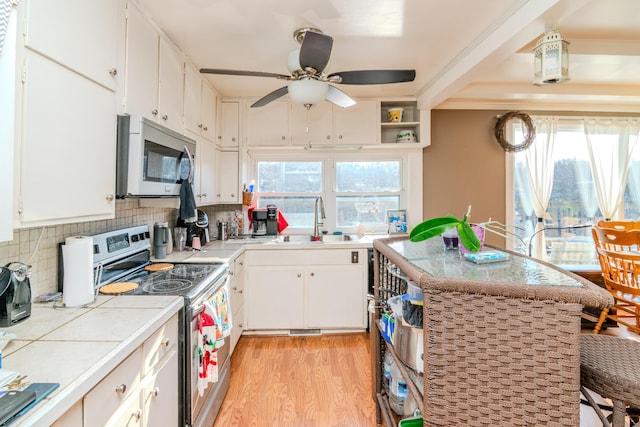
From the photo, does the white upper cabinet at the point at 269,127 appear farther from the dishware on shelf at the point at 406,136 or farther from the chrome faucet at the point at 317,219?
the dishware on shelf at the point at 406,136

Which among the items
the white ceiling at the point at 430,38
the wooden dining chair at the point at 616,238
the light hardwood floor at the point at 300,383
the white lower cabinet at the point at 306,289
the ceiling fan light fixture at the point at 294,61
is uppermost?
the white ceiling at the point at 430,38

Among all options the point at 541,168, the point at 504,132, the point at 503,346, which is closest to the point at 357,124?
the point at 504,132

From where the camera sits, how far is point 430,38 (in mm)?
2156

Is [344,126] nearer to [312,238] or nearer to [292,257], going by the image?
[312,238]

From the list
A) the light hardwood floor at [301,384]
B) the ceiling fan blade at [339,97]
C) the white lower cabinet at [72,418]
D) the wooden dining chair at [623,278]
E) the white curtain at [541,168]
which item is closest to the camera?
the white lower cabinet at [72,418]

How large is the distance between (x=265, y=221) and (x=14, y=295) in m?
2.37

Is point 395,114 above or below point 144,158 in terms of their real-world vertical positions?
above

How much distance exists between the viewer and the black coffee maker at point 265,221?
11.1ft

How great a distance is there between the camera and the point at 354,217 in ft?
11.8

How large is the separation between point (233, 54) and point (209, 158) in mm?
978

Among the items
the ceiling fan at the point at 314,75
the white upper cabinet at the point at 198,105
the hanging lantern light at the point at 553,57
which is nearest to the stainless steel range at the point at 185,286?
the white upper cabinet at the point at 198,105

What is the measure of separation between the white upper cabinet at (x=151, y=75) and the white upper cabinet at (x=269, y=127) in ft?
3.39

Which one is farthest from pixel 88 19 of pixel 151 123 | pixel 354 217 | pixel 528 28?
pixel 354 217

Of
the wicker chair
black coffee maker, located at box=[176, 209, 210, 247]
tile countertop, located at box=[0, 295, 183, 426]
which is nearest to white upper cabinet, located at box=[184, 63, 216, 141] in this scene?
black coffee maker, located at box=[176, 209, 210, 247]
